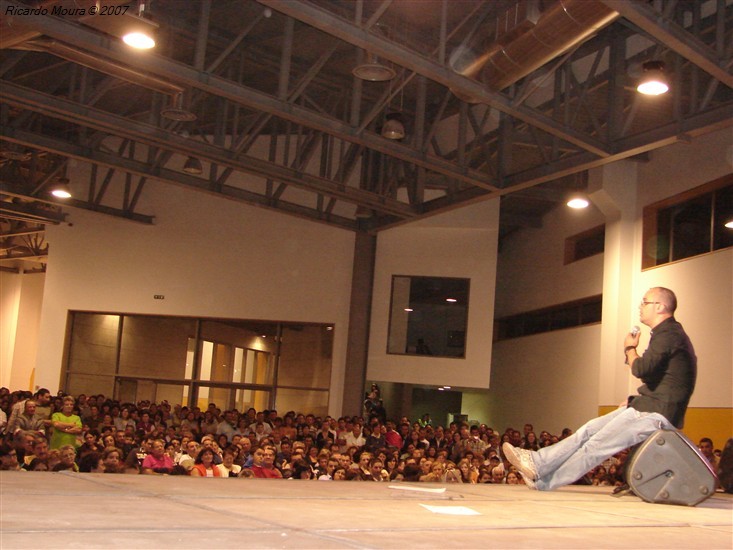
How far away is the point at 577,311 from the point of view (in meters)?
20.1

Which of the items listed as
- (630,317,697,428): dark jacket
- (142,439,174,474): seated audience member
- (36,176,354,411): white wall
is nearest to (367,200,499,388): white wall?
(36,176,354,411): white wall

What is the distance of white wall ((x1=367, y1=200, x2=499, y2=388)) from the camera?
19.0m

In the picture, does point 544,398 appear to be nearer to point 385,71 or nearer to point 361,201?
point 361,201

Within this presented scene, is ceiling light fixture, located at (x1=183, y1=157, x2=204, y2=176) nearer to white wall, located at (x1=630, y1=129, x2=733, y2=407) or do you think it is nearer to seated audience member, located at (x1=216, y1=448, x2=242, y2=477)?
seated audience member, located at (x1=216, y1=448, x2=242, y2=477)

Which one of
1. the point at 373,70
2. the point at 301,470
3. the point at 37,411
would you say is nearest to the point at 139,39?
the point at 373,70

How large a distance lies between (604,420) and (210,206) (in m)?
16.9

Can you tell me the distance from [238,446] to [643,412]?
769cm

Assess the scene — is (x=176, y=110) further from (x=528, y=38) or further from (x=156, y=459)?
(x=528, y=38)

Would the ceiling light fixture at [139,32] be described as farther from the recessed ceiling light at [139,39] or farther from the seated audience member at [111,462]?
the seated audience member at [111,462]

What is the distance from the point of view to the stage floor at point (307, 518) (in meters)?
2.37

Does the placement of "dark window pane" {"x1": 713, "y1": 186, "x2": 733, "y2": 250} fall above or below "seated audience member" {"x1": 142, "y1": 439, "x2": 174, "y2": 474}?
above

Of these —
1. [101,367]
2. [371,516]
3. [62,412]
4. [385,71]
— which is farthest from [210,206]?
[371,516]

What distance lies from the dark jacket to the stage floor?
26.4 inches

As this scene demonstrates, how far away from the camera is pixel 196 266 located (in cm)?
2083
